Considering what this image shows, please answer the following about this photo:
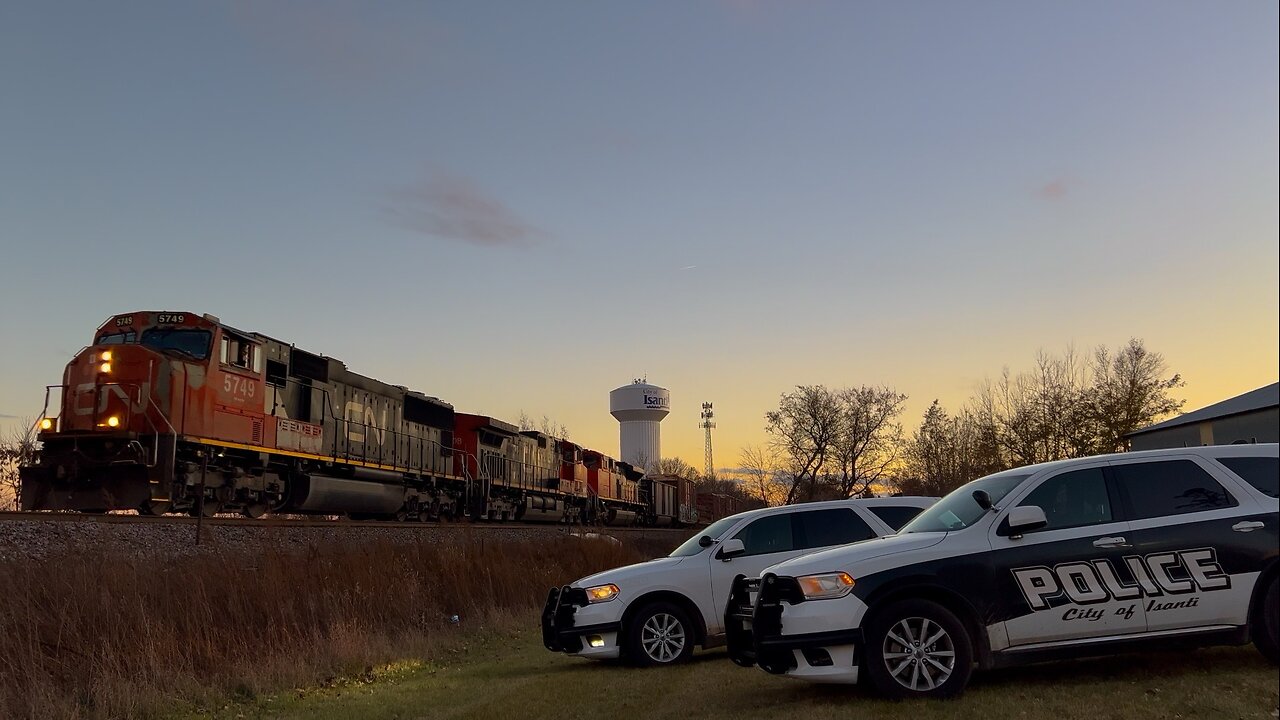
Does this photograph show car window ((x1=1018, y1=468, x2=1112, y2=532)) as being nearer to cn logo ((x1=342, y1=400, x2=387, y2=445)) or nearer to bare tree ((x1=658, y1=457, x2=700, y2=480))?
cn logo ((x1=342, y1=400, x2=387, y2=445))

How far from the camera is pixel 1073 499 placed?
6875mm

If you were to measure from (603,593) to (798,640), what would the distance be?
345cm

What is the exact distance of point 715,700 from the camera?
729cm

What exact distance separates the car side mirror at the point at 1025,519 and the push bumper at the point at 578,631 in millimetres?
4434

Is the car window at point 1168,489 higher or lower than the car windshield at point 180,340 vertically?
lower

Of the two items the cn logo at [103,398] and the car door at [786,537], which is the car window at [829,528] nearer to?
the car door at [786,537]

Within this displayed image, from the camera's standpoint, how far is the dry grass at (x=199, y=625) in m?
9.34

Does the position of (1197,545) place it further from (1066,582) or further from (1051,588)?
(1051,588)

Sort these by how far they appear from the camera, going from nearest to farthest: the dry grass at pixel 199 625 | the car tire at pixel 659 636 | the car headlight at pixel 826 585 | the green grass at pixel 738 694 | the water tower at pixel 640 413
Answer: the green grass at pixel 738 694, the car headlight at pixel 826 585, the dry grass at pixel 199 625, the car tire at pixel 659 636, the water tower at pixel 640 413

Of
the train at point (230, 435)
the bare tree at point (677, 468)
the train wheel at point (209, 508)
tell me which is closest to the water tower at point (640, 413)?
the bare tree at point (677, 468)

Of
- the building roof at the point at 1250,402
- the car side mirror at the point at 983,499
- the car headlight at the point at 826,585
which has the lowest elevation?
the car headlight at the point at 826,585

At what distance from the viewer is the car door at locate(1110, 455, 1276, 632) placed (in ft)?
21.1

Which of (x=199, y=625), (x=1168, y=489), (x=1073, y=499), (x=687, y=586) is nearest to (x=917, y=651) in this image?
(x=1073, y=499)

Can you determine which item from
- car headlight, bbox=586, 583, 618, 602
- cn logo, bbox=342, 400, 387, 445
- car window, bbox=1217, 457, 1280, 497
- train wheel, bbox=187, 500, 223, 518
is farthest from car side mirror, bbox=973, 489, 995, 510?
cn logo, bbox=342, 400, 387, 445
